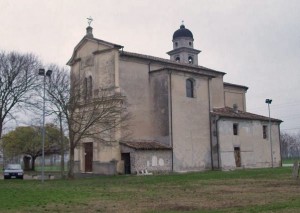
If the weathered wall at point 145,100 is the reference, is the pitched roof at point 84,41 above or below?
above

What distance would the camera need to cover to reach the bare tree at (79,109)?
107ft

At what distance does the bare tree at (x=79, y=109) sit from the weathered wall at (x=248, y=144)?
12.5 meters

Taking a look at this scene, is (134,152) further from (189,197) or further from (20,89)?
(189,197)

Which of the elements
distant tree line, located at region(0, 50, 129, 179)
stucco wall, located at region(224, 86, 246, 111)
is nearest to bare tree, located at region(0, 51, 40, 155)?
distant tree line, located at region(0, 50, 129, 179)

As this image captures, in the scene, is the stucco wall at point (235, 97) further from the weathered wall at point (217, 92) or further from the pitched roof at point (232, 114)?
the pitched roof at point (232, 114)

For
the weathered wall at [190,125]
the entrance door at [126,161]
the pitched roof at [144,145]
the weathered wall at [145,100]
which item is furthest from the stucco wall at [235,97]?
the entrance door at [126,161]

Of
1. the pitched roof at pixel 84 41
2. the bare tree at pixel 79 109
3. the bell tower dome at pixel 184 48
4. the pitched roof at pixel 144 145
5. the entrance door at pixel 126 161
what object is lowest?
the entrance door at pixel 126 161

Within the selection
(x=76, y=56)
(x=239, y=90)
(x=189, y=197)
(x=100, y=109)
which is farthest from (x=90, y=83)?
(x=189, y=197)

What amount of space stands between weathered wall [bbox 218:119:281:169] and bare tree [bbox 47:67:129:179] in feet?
41.1

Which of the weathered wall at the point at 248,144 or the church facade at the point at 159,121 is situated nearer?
the church facade at the point at 159,121

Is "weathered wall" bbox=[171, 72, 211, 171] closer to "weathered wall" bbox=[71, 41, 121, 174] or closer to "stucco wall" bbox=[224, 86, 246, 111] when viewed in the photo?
"weathered wall" bbox=[71, 41, 121, 174]

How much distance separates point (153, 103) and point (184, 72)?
4433 mm

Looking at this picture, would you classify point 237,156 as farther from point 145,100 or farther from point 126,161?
point 126,161

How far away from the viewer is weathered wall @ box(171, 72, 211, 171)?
39.8 meters
